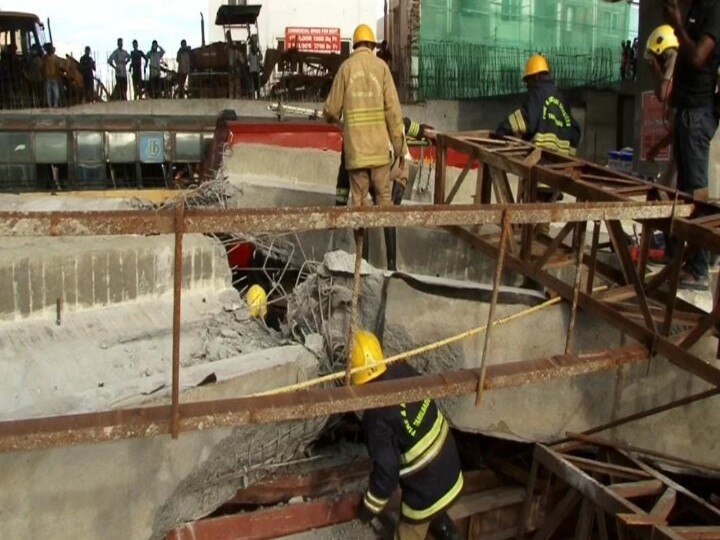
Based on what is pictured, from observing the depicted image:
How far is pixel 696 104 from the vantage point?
4.94 metres

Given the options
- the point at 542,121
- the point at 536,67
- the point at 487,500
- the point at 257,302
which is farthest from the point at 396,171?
the point at 487,500

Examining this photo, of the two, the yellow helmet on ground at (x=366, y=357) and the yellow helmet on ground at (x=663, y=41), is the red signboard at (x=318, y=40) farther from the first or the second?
the yellow helmet on ground at (x=366, y=357)

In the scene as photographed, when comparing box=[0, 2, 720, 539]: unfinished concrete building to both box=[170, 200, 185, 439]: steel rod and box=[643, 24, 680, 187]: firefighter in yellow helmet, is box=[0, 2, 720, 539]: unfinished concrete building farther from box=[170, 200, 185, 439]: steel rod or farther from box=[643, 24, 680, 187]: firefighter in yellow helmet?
box=[643, 24, 680, 187]: firefighter in yellow helmet

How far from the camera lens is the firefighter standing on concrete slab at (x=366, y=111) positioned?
17.8ft

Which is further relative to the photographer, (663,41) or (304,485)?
(663,41)

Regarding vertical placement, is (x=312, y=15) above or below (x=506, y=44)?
above

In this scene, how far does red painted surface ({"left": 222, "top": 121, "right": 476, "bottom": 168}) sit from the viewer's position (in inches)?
312

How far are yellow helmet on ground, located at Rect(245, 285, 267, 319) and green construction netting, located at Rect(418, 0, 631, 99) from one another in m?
13.4

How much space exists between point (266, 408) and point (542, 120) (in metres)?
3.81

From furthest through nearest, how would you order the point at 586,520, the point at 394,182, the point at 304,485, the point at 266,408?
the point at 394,182 < the point at 586,520 < the point at 304,485 < the point at 266,408

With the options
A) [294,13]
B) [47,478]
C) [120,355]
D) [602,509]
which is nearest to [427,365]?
[602,509]

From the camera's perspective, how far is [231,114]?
9.08m

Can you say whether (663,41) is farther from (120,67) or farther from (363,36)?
(120,67)

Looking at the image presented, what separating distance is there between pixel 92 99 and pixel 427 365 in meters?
15.9
